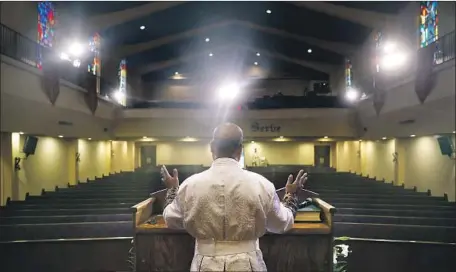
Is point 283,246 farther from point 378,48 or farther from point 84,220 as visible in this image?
point 378,48

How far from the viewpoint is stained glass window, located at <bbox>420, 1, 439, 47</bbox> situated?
32.6 feet

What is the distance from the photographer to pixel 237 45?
2225cm

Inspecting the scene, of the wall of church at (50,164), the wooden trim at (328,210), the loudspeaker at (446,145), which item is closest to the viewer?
the wooden trim at (328,210)

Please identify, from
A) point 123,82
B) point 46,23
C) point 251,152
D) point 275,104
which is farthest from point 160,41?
point 46,23

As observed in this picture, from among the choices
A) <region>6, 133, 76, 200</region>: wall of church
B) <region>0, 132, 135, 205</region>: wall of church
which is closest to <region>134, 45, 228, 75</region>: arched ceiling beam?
<region>0, 132, 135, 205</region>: wall of church

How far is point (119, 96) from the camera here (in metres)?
18.2

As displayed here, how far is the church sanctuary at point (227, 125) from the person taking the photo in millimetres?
2426

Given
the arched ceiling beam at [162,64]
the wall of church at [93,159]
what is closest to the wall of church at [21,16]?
the wall of church at [93,159]

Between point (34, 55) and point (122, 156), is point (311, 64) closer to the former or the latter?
point (122, 156)

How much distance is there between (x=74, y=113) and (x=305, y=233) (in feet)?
34.4

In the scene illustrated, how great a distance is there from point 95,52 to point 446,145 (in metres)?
11.9

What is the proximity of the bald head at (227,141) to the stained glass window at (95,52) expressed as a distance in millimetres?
13874

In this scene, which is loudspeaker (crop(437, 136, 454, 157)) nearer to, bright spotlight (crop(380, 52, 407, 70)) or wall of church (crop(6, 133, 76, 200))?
bright spotlight (crop(380, 52, 407, 70))

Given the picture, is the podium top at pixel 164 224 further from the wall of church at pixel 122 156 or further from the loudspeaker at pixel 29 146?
the wall of church at pixel 122 156
